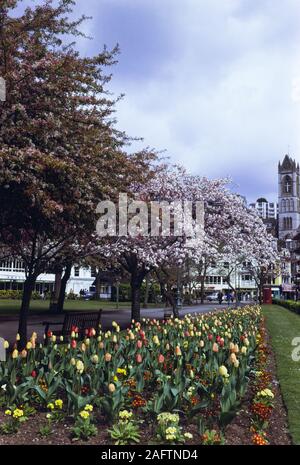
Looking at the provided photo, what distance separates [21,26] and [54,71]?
1.62 metres

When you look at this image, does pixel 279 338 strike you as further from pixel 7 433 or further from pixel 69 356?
pixel 7 433

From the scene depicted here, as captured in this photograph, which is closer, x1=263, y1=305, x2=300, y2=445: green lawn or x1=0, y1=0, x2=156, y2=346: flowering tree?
x1=263, y1=305, x2=300, y2=445: green lawn

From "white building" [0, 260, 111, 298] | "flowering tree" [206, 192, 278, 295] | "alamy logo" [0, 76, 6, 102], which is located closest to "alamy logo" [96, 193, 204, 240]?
"flowering tree" [206, 192, 278, 295]

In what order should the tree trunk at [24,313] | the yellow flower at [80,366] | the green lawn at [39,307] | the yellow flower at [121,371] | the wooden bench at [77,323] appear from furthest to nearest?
the green lawn at [39,307]
the tree trunk at [24,313]
the wooden bench at [77,323]
the yellow flower at [121,371]
the yellow flower at [80,366]

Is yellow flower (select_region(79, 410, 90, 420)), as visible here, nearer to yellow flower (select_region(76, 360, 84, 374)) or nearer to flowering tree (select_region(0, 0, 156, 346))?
yellow flower (select_region(76, 360, 84, 374))

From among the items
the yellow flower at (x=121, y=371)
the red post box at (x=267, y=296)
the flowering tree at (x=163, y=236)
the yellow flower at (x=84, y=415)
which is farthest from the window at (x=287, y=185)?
the yellow flower at (x=84, y=415)

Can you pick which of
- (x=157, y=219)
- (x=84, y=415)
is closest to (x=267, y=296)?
(x=157, y=219)

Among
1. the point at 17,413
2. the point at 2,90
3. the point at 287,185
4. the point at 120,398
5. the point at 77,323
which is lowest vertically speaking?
the point at 17,413

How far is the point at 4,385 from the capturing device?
681 cm

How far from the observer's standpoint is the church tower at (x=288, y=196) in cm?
14462

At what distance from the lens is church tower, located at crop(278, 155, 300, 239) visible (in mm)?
144625

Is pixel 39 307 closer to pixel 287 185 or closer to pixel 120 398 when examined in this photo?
pixel 120 398

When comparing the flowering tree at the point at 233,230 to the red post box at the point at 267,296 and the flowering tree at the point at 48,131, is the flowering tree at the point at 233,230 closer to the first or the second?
the flowering tree at the point at 48,131

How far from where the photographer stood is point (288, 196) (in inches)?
5945
